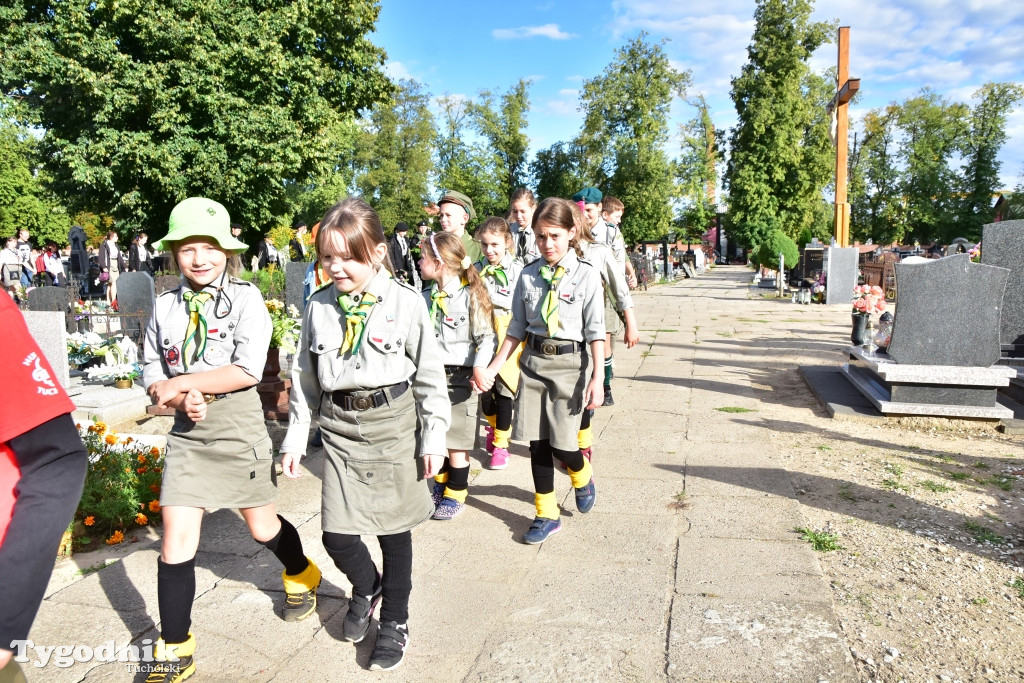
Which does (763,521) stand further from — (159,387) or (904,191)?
(904,191)

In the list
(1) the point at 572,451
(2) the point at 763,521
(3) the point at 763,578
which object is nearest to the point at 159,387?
(1) the point at 572,451

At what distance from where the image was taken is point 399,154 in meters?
53.6

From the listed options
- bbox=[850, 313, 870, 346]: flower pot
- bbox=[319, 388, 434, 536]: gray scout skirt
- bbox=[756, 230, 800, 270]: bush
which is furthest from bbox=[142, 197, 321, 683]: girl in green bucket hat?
bbox=[756, 230, 800, 270]: bush

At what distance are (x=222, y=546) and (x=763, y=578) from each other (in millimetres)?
2705

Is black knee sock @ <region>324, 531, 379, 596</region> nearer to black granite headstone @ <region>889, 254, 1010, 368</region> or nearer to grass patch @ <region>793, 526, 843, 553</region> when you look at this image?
grass patch @ <region>793, 526, 843, 553</region>

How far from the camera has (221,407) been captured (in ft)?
8.98

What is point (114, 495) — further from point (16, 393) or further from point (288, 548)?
point (16, 393)

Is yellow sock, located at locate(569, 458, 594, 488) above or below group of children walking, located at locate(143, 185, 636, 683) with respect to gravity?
below

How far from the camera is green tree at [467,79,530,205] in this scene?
4356 centimetres

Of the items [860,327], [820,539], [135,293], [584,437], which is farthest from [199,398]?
[135,293]

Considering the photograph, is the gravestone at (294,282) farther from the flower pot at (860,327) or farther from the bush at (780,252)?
the bush at (780,252)

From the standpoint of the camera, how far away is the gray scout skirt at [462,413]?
4203 millimetres

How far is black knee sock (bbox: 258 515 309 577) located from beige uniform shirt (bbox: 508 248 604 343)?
5.32 feet

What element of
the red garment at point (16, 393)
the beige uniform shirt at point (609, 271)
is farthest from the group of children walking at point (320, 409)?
the beige uniform shirt at point (609, 271)
